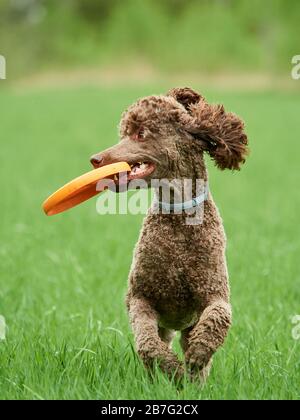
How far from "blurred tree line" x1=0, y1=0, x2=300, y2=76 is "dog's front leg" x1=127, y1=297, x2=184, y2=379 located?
92.2ft

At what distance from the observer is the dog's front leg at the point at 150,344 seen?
9.36ft

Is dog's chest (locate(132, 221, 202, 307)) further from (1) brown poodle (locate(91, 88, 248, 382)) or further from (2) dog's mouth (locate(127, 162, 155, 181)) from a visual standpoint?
(2) dog's mouth (locate(127, 162, 155, 181))

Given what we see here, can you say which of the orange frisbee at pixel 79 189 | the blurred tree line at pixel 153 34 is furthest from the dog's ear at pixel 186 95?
the blurred tree line at pixel 153 34

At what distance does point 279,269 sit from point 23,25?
3625cm

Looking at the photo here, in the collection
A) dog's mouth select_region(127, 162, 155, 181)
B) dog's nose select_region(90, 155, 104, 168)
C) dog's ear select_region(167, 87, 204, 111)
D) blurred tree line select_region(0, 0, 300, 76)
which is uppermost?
blurred tree line select_region(0, 0, 300, 76)

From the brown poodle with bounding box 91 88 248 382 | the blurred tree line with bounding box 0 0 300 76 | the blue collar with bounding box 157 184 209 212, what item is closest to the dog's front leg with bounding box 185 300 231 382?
the brown poodle with bounding box 91 88 248 382

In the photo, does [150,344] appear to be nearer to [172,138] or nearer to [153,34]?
[172,138]

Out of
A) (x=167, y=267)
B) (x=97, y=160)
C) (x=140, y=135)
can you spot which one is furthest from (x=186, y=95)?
(x=167, y=267)

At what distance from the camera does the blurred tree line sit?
108 feet

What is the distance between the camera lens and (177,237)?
9.89 ft

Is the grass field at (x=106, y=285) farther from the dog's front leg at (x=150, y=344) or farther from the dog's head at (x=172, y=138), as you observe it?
the dog's head at (x=172, y=138)

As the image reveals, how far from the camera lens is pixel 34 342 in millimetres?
3730
